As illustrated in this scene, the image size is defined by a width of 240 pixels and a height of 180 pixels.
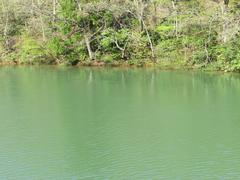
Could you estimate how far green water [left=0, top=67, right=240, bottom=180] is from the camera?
10883 millimetres

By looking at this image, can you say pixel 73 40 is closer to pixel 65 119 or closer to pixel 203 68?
pixel 203 68

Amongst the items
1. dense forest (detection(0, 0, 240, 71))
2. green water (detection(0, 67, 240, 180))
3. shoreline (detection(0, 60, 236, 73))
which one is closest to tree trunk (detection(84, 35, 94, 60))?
dense forest (detection(0, 0, 240, 71))

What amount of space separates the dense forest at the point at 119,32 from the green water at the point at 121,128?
13.2 ft

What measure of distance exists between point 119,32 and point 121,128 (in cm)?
1661

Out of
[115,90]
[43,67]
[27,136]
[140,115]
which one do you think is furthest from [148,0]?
[27,136]

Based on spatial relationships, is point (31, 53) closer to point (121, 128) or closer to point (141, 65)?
point (141, 65)

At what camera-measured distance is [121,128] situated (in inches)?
569

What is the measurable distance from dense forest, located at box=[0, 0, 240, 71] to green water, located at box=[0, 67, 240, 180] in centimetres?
402

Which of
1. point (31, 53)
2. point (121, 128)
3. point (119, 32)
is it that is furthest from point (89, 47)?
point (121, 128)

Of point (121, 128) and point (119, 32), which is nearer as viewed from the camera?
point (121, 128)

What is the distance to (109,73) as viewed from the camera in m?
26.8

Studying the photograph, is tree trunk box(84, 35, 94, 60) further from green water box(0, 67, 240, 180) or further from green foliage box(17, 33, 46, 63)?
green water box(0, 67, 240, 180)

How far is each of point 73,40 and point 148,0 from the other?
5.00 m

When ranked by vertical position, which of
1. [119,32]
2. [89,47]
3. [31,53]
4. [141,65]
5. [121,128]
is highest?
[119,32]
